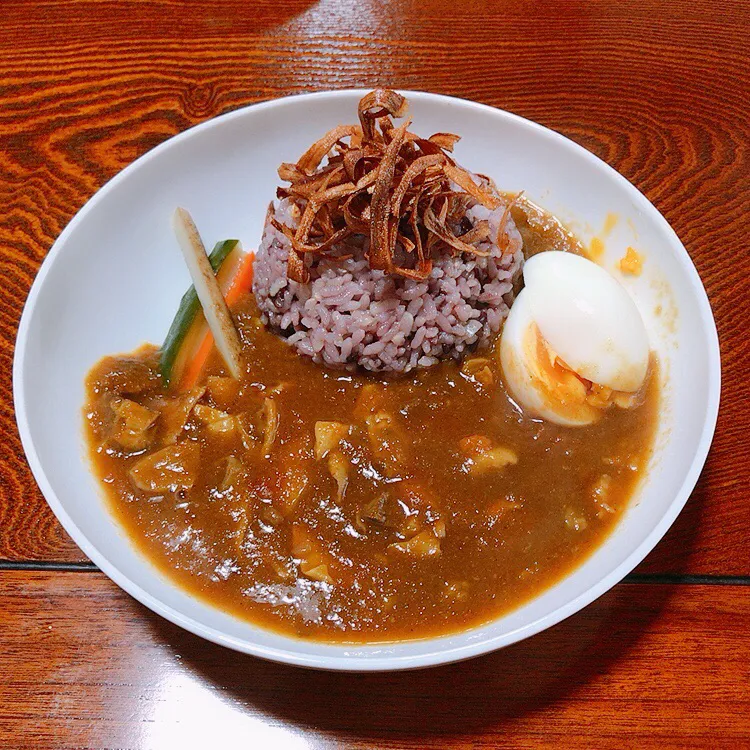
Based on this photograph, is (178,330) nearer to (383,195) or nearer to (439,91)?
(383,195)

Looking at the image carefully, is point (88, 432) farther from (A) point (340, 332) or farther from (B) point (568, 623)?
(B) point (568, 623)

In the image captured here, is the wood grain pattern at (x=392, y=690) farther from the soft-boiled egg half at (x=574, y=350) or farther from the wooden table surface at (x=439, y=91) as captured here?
the soft-boiled egg half at (x=574, y=350)

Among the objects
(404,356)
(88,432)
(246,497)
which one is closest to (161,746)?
(246,497)

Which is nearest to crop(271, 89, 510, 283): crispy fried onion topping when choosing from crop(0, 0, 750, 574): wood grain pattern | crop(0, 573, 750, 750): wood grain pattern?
crop(0, 0, 750, 574): wood grain pattern

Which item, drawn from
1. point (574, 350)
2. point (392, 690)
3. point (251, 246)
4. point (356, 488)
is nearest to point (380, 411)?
point (356, 488)

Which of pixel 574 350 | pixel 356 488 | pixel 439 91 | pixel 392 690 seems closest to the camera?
pixel 392 690
